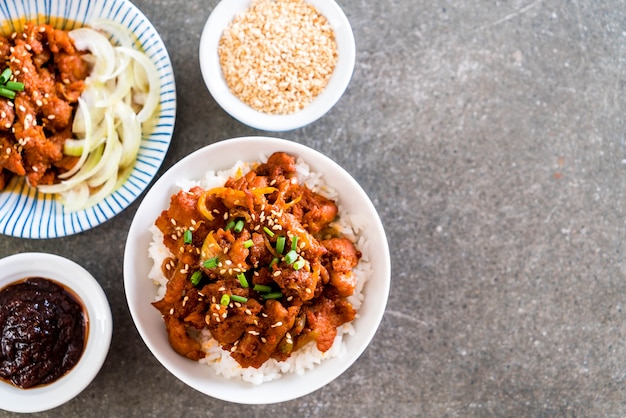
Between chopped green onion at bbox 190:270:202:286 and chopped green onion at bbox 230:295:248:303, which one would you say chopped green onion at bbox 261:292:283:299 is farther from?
chopped green onion at bbox 190:270:202:286

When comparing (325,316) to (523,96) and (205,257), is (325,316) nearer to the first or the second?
(205,257)

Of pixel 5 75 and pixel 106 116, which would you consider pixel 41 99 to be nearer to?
pixel 5 75

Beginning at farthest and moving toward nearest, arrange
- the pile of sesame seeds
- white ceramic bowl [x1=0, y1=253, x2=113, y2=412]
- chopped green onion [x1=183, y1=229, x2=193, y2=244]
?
the pile of sesame seeds, white ceramic bowl [x1=0, y1=253, x2=113, y2=412], chopped green onion [x1=183, y1=229, x2=193, y2=244]

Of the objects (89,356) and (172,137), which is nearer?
(89,356)

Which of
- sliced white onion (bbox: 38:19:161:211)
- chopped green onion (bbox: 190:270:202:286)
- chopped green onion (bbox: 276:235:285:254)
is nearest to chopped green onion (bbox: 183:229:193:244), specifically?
chopped green onion (bbox: 190:270:202:286)

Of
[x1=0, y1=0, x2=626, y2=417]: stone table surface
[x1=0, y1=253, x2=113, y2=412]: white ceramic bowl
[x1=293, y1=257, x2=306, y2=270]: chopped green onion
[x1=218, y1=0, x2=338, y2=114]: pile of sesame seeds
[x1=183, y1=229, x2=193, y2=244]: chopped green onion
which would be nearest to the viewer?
[x1=293, y1=257, x2=306, y2=270]: chopped green onion

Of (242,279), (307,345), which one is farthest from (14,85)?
(307,345)

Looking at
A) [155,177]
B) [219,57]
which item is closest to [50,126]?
[155,177]
